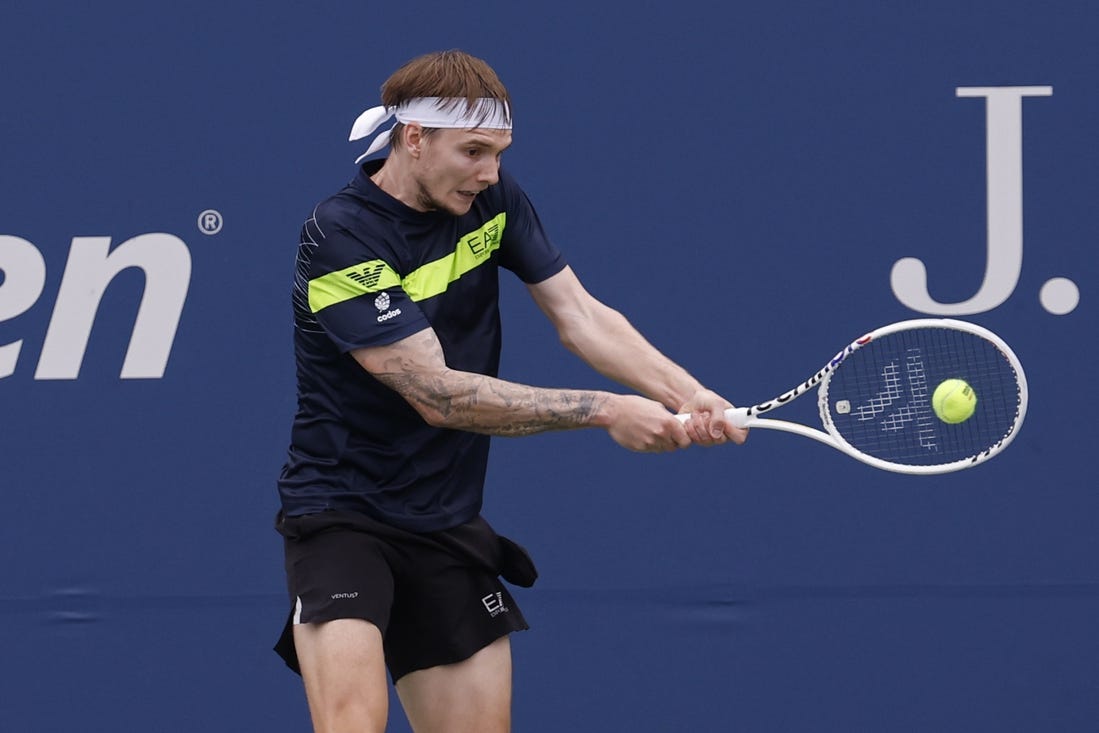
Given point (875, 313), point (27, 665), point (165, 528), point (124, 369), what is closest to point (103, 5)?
point (124, 369)

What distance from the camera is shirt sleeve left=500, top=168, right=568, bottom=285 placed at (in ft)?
11.3

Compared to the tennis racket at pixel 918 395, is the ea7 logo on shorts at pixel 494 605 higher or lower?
lower

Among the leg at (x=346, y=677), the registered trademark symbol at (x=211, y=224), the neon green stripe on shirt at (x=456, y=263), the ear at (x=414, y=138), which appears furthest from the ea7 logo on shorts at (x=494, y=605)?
the registered trademark symbol at (x=211, y=224)

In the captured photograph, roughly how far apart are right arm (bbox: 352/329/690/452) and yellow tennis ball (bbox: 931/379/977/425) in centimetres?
53

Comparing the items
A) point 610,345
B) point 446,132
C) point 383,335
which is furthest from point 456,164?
point 610,345

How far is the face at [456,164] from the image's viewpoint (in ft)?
10.4

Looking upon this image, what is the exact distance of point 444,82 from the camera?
10.5ft

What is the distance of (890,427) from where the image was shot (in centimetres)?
361

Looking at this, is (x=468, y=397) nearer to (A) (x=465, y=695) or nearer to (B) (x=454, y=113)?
(B) (x=454, y=113)

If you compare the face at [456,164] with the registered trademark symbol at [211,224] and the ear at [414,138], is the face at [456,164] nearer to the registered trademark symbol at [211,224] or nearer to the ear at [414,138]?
the ear at [414,138]

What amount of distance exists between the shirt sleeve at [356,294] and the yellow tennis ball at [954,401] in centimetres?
94

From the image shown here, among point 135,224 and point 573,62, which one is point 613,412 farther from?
point 135,224

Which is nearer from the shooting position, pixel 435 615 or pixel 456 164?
pixel 456 164

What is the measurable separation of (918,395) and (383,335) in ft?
3.66
